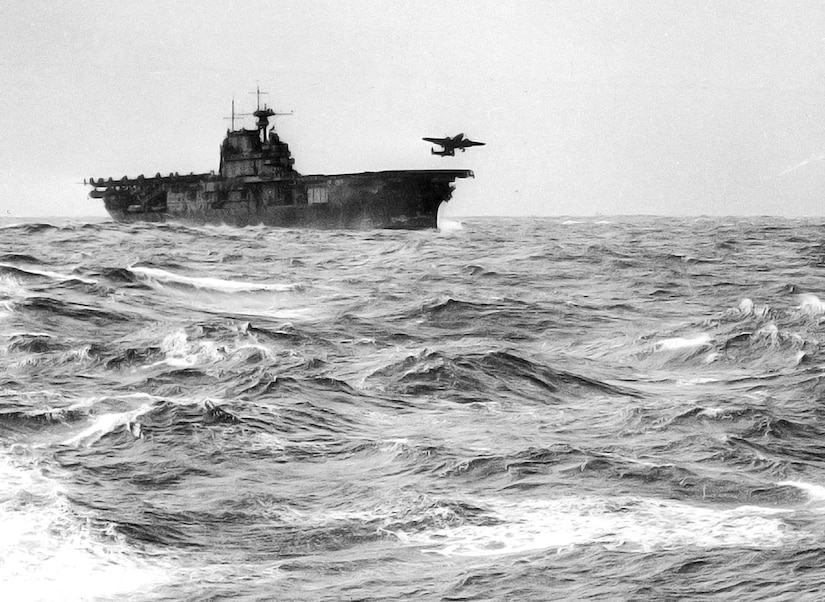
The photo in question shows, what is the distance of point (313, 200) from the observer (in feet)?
282

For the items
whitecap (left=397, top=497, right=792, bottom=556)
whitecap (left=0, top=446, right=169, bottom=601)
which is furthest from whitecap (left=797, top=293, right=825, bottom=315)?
whitecap (left=0, top=446, right=169, bottom=601)

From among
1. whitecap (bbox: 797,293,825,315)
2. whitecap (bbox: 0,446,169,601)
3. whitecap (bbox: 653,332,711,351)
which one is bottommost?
whitecap (bbox: 0,446,169,601)

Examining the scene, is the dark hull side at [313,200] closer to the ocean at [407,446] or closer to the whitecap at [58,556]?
the ocean at [407,446]

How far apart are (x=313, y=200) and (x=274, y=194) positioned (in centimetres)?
371

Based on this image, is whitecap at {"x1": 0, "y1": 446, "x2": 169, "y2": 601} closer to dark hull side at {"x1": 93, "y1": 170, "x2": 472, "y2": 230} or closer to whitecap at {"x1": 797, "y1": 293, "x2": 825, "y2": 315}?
whitecap at {"x1": 797, "y1": 293, "x2": 825, "y2": 315}

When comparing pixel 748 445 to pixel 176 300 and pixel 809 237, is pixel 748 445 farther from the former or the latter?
pixel 809 237

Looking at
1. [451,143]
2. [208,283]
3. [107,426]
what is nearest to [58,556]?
[107,426]

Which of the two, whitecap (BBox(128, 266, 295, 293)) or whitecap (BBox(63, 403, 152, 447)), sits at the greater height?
Answer: whitecap (BBox(128, 266, 295, 293))

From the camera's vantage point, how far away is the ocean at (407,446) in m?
11.4

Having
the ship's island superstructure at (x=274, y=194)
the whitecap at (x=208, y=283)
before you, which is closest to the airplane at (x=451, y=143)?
the ship's island superstructure at (x=274, y=194)

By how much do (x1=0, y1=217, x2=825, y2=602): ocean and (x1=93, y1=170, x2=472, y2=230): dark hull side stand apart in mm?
48988

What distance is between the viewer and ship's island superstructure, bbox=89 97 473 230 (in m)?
83.3

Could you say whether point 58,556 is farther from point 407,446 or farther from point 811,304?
point 811,304

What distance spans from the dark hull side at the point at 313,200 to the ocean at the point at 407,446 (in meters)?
49.0
